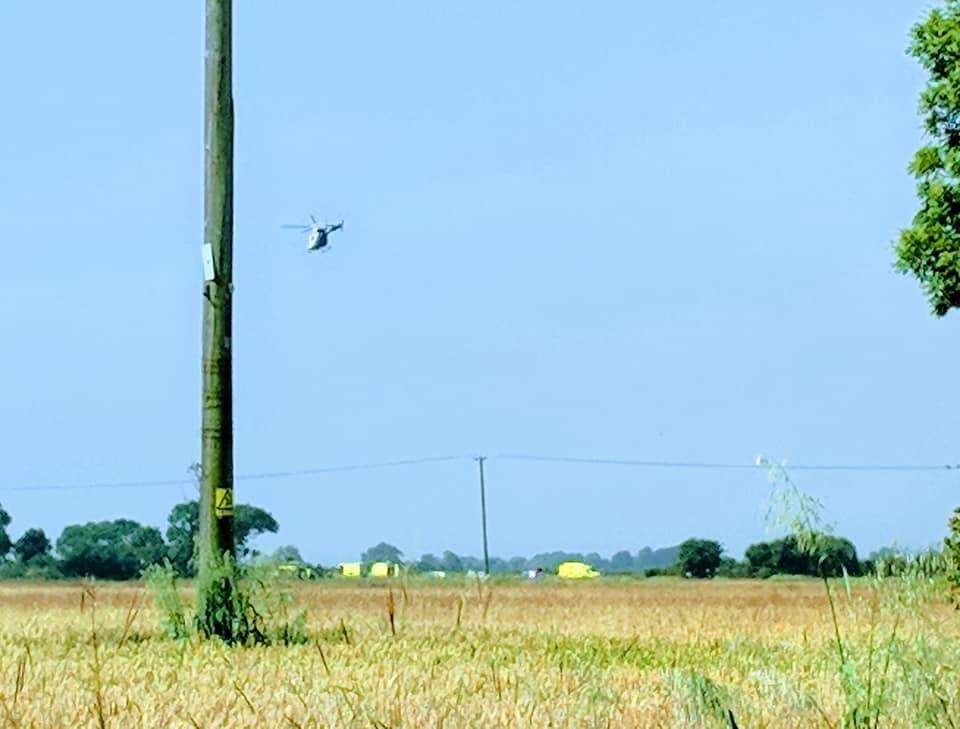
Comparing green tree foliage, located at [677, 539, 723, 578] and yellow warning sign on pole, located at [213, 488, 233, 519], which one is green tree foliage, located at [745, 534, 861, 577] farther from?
green tree foliage, located at [677, 539, 723, 578]

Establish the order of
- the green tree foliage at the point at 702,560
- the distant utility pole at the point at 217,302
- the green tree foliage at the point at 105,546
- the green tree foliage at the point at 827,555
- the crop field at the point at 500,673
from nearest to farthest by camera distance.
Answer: the green tree foliage at the point at 827,555
the crop field at the point at 500,673
the distant utility pole at the point at 217,302
the green tree foliage at the point at 702,560
the green tree foliage at the point at 105,546

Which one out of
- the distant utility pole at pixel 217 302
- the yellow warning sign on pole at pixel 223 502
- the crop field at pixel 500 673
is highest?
the distant utility pole at pixel 217 302

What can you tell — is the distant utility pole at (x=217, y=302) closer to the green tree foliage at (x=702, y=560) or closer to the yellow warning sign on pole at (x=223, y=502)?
the yellow warning sign on pole at (x=223, y=502)

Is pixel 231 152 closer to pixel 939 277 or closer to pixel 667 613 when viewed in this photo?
pixel 667 613

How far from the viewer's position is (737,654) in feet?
46.1

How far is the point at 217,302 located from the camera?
1675 centimetres

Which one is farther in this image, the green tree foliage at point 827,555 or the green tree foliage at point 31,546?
the green tree foliage at point 31,546

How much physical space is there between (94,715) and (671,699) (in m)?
2.82

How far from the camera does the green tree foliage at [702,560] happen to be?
181 ft

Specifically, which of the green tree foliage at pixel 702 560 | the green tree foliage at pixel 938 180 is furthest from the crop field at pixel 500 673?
the green tree foliage at pixel 702 560

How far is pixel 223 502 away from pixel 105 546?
57.2 m

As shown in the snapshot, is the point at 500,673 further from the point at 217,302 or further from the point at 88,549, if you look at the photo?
the point at 88,549

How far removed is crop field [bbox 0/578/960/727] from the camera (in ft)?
20.1

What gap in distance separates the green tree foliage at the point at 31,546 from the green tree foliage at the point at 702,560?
74.3 feet
